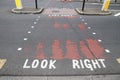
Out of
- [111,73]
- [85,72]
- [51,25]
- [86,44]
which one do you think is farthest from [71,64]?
[51,25]

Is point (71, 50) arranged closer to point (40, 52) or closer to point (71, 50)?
point (71, 50)

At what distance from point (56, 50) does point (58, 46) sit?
60 centimetres

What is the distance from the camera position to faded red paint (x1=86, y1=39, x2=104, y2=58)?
9.59 meters

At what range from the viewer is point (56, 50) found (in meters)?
9.99

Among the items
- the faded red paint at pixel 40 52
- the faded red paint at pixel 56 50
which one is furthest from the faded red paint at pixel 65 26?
the faded red paint at pixel 40 52

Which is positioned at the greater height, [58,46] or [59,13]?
[58,46]

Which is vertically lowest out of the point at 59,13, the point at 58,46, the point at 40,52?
the point at 59,13

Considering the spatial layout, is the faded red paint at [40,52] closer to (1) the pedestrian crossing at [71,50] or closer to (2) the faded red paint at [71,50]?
(1) the pedestrian crossing at [71,50]

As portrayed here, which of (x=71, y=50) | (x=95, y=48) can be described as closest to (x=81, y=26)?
(x=95, y=48)

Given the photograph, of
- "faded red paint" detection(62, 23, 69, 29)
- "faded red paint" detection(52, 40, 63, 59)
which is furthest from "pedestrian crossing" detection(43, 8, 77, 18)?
"faded red paint" detection(52, 40, 63, 59)

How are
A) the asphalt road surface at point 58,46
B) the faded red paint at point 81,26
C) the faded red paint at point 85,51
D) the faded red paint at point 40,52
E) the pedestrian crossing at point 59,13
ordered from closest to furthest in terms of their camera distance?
1. the asphalt road surface at point 58,46
2. the faded red paint at point 40,52
3. the faded red paint at point 85,51
4. the faded red paint at point 81,26
5. the pedestrian crossing at point 59,13

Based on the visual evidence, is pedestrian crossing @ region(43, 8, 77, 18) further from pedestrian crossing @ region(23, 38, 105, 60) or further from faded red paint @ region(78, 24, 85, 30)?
pedestrian crossing @ region(23, 38, 105, 60)

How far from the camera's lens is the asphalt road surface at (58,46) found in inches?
321

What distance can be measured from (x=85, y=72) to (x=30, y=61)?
7.45 feet
